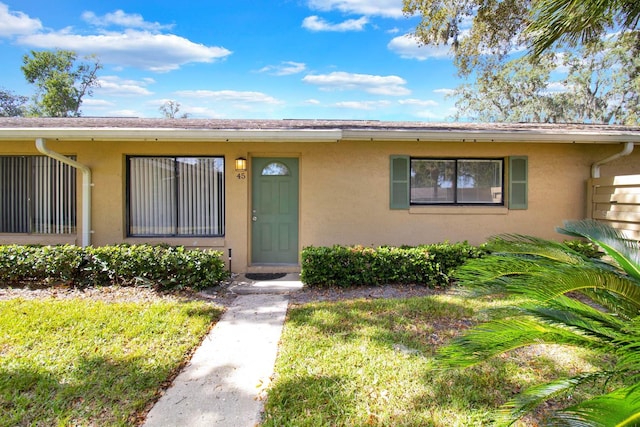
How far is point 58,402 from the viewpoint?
8.73ft

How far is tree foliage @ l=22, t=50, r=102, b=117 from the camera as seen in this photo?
92.8ft

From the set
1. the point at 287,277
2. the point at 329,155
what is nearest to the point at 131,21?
the point at 329,155

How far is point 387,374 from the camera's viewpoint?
9.96 feet

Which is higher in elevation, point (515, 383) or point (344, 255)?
point (344, 255)

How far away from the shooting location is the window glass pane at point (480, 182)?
720cm

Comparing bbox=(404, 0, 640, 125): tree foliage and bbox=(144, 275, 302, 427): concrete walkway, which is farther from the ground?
bbox=(404, 0, 640, 125): tree foliage

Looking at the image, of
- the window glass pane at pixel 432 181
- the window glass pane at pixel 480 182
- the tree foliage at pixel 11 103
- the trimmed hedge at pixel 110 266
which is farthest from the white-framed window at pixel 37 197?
the tree foliage at pixel 11 103

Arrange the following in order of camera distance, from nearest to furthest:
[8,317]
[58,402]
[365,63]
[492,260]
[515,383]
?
1. [492,260]
2. [58,402]
3. [515,383]
4. [8,317]
5. [365,63]

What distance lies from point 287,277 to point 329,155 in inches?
99.5

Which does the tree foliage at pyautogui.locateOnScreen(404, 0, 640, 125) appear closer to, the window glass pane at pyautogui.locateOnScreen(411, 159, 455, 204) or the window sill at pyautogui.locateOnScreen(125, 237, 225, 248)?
the window glass pane at pyautogui.locateOnScreen(411, 159, 455, 204)

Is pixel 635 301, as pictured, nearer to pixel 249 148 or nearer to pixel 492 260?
pixel 492 260

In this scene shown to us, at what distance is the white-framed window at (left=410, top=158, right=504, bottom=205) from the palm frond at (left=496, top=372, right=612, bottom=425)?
5652 mm

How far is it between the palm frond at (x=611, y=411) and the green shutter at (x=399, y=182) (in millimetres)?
5779

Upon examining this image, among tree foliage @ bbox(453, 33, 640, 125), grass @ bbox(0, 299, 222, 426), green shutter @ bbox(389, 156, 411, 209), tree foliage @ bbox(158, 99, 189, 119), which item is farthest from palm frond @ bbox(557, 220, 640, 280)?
tree foliage @ bbox(158, 99, 189, 119)
